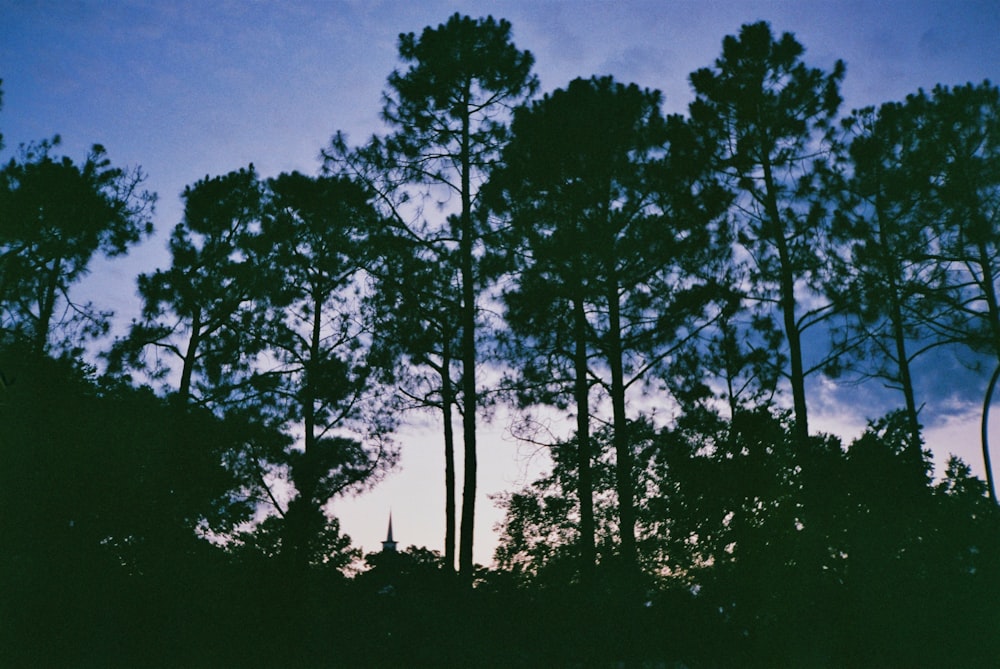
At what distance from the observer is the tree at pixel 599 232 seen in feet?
51.4

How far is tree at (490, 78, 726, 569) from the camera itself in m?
15.7

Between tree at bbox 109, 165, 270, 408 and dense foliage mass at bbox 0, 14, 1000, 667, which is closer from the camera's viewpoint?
dense foliage mass at bbox 0, 14, 1000, 667

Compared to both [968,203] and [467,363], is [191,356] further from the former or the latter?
[968,203]

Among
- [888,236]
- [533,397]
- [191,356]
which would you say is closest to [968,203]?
[888,236]

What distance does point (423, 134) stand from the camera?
1700 centimetres

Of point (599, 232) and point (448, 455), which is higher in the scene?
point (599, 232)

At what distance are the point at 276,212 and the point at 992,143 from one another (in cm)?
1834

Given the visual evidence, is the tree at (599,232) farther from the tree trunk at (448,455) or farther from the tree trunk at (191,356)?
the tree trunk at (191,356)

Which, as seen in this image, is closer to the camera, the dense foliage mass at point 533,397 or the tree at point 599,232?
the dense foliage mass at point 533,397

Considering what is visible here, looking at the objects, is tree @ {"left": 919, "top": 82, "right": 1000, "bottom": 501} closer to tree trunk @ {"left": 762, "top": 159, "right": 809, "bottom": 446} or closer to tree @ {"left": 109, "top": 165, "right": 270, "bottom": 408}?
tree trunk @ {"left": 762, "top": 159, "right": 809, "bottom": 446}

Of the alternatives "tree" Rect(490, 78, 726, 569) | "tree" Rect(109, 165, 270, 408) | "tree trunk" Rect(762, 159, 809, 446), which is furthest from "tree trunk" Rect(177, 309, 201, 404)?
"tree trunk" Rect(762, 159, 809, 446)

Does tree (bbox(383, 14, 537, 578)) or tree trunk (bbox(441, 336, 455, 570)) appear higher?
tree (bbox(383, 14, 537, 578))

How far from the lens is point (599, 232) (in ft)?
52.2

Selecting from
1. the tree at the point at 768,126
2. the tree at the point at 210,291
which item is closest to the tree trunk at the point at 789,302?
the tree at the point at 768,126
